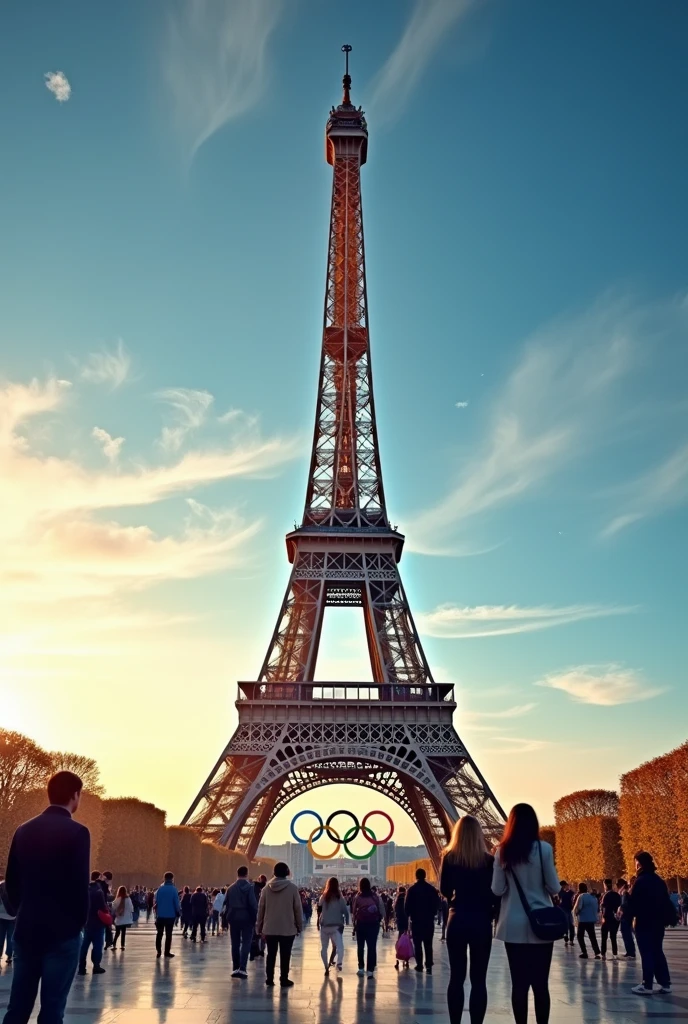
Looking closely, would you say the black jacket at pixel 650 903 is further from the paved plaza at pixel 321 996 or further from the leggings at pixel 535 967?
the leggings at pixel 535 967

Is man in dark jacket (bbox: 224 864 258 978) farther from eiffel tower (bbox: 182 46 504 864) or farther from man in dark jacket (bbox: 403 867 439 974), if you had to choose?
eiffel tower (bbox: 182 46 504 864)

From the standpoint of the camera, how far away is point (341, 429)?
204 feet

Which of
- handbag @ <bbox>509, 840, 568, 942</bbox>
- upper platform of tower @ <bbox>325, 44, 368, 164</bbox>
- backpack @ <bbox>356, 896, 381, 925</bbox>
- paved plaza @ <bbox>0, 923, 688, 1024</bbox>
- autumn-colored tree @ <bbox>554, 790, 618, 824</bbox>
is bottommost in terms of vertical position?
paved plaza @ <bbox>0, 923, 688, 1024</bbox>

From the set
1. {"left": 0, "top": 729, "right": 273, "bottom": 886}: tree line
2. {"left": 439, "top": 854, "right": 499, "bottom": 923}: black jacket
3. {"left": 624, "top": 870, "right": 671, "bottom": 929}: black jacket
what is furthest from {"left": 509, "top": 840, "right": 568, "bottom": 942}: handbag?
{"left": 0, "top": 729, "right": 273, "bottom": 886}: tree line

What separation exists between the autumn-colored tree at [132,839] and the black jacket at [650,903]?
1556 inches

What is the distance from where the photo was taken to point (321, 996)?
41.7 feet

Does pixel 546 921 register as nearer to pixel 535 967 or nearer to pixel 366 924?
pixel 535 967

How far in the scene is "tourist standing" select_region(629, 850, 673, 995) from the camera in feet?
42.9

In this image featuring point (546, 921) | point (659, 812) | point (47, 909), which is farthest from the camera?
point (659, 812)

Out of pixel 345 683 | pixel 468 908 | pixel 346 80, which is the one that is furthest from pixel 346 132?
pixel 468 908

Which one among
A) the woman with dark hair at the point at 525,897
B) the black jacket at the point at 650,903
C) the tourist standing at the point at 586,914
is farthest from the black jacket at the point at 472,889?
the tourist standing at the point at 586,914

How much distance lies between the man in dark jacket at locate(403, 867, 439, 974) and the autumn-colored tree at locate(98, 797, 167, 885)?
35.5 meters

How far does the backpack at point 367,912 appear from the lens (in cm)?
1652

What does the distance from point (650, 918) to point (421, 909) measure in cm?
362
